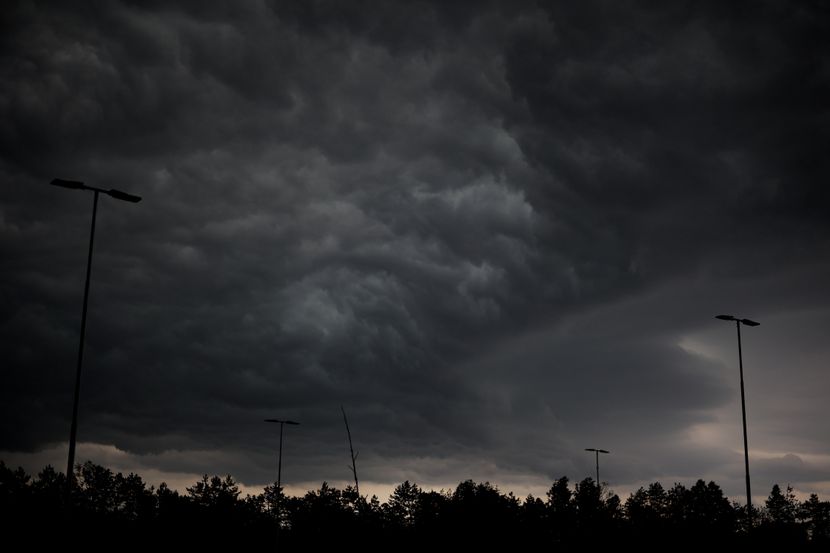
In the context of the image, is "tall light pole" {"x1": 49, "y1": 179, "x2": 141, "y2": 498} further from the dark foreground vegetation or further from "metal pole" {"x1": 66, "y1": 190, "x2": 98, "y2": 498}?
the dark foreground vegetation

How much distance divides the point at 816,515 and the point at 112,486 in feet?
414

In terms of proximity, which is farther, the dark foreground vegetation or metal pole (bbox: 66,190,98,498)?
the dark foreground vegetation

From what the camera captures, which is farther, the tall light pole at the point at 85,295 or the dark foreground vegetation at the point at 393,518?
the dark foreground vegetation at the point at 393,518

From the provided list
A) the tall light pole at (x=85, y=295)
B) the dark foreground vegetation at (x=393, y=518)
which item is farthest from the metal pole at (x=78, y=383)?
the dark foreground vegetation at (x=393, y=518)

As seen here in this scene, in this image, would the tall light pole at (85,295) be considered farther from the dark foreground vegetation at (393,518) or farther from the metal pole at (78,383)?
the dark foreground vegetation at (393,518)

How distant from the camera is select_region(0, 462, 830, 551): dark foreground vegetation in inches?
3935

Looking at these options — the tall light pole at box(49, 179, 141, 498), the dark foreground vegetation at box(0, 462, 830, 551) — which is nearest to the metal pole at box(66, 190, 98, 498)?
the tall light pole at box(49, 179, 141, 498)

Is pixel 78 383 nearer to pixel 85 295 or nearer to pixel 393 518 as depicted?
pixel 85 295

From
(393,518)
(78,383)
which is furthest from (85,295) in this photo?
(393,518)

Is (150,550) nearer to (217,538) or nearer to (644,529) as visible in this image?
(217,538)

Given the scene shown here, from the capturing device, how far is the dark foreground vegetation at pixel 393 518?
9994 cm

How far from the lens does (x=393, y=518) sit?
503ft

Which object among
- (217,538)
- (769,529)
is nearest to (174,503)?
(217,538)

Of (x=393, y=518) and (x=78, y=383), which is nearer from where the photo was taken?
(x=78, y=383)
